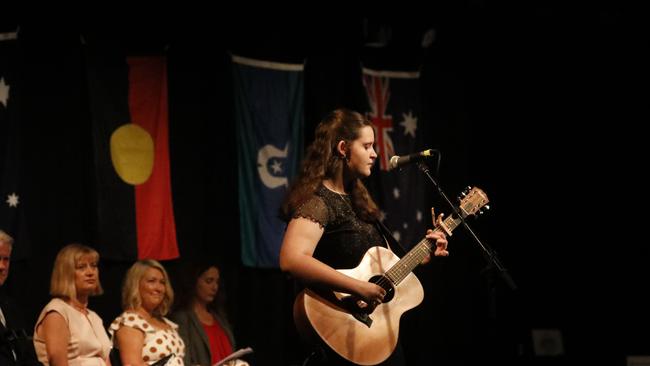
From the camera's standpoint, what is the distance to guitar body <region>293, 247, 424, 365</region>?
12.2ft

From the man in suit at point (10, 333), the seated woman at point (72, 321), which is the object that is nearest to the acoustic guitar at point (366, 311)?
the man in suit at point (10, 333)

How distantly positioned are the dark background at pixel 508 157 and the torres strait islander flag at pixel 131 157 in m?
0.68

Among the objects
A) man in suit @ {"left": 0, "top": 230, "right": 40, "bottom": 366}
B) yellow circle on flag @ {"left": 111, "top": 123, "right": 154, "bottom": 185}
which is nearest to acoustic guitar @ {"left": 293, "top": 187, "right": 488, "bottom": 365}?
man in suit @ {"left": 0, "top": 230, "right": 40, "bottom": 366}

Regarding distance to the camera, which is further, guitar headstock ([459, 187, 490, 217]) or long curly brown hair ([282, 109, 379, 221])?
guitar headstock ([459, 187, 490, 217])

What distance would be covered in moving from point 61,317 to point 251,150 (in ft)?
7.04

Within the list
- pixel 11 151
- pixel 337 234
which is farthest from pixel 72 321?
pixel 337 234

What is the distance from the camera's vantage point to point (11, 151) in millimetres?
5918

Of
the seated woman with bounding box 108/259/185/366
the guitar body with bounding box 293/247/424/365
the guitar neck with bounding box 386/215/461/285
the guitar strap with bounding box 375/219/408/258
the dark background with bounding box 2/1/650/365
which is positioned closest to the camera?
the guitar body with bounding box 293/247/424/365

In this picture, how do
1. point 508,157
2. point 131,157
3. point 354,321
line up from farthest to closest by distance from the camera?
point 508,157 → point 131,157 → point 354,321

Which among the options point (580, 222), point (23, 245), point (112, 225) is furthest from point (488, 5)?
point (23, 245)

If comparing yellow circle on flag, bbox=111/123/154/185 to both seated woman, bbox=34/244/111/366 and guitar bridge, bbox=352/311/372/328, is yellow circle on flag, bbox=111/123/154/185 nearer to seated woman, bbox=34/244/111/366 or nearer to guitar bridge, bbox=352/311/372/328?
seated woman, bbox=34/244/111/366

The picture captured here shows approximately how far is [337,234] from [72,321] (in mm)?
2344

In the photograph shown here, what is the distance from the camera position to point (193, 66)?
712 cm

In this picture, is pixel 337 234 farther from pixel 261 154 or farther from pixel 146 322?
pixel 261 154
